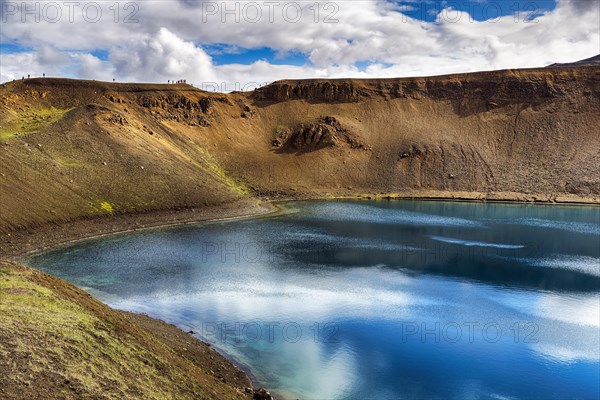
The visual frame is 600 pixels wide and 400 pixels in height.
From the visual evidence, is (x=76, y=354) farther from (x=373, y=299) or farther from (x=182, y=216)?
(x=182, y=216)

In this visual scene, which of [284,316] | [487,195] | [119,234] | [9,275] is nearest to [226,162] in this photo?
[119,234]

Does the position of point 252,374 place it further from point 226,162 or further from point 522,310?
point 226,162

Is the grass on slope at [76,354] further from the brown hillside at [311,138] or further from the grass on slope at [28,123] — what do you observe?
the grass on slope at [28,123]

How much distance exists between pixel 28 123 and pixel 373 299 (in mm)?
61700

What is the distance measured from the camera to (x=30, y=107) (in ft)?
284

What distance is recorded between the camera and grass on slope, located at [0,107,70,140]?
66.4 meters

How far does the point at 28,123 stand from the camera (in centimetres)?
7362

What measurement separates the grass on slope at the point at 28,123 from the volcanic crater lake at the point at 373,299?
25.4 meters

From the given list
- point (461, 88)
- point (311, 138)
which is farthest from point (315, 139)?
point (461, 88)

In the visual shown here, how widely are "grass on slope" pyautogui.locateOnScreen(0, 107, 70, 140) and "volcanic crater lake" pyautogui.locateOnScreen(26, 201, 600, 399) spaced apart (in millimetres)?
25417

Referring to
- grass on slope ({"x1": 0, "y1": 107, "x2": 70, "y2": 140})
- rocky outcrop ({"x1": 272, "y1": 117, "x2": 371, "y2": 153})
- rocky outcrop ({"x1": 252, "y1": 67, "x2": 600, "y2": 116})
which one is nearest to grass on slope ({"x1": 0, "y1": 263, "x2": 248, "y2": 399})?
grass on slope ({"x1": 0, "y1": 107, "x2": 70, "y2": 140})

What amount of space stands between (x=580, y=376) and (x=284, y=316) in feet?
55.1

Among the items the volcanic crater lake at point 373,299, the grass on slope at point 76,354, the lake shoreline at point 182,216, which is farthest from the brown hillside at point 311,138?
the grass on slope at point 76,354

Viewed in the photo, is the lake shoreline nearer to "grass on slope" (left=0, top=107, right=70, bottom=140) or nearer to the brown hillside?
the brown hillside
